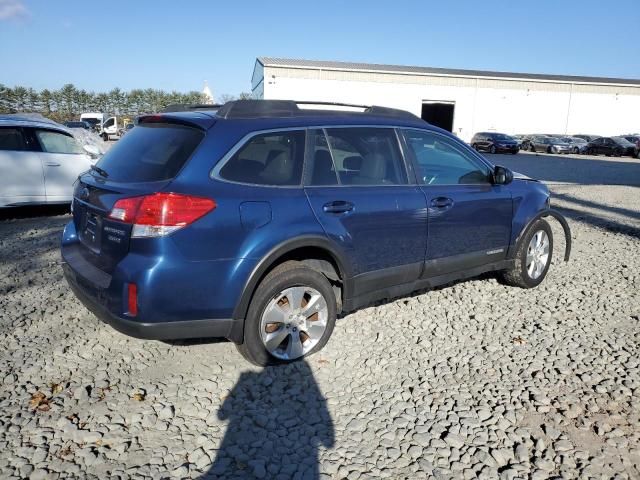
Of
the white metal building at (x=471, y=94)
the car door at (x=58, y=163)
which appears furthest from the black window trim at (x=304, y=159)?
the white metal building at (x=471, y=94)

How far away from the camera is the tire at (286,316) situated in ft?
10.7

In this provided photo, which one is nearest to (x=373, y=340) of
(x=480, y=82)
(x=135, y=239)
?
(x=135, y=239)

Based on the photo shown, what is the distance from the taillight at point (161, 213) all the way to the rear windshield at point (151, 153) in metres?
0.19

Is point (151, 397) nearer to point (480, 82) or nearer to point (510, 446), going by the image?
point (510, 446)

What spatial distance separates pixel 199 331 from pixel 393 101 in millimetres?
43580

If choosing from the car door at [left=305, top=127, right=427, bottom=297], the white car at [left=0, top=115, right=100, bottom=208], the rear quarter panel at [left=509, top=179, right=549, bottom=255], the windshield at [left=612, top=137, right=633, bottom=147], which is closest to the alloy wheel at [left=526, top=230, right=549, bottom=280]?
the rear quarter panel at [left=509, top=179, right=549, bottom=255]

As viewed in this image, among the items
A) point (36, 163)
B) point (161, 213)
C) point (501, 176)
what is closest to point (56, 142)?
point (36, 163)

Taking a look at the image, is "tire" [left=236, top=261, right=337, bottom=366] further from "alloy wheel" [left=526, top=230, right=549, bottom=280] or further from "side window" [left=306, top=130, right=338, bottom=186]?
"alloy wheel" [left=526, top=230, right=549, bottom=280]

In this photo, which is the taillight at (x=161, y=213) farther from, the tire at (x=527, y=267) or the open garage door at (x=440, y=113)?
the open garage door at (x=440, y=113)

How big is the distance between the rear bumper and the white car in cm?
541

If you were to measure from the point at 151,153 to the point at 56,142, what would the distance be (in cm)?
603

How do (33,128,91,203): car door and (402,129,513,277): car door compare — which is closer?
(402,129,513,277): car door

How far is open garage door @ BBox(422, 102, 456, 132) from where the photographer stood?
46.8 metres

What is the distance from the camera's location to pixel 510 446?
9.01 feet
